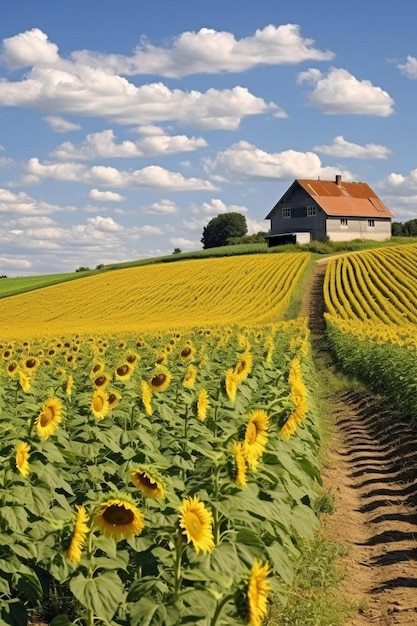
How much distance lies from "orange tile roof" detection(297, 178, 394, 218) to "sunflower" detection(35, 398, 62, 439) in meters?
74.1

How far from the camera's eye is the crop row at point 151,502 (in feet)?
12.5

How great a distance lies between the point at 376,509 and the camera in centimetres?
1000

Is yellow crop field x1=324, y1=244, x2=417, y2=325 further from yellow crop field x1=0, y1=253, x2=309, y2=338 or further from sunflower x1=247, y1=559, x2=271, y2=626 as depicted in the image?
sunflower x1=247, y1=559, x2=271, y2=626

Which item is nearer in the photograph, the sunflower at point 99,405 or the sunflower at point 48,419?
the sunflower at point 48,419

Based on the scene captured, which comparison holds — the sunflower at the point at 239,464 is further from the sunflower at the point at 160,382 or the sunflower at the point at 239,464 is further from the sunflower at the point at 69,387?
the sunflower at the point at 69,387

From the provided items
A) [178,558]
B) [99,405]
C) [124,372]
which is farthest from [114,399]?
[178,558]

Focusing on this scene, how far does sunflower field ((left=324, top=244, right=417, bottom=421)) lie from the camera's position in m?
17.1

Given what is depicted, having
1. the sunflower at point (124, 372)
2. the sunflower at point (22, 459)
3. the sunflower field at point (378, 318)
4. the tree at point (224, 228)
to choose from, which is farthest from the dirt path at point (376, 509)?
the tree at point (224, 228)

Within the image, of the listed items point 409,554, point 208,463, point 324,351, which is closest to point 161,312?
point 324,351

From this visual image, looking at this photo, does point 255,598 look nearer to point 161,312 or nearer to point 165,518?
point 165,518

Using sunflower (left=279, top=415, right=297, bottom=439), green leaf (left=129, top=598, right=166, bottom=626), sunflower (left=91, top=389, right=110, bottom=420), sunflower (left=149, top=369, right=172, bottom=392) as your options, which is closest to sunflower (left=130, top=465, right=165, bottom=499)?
green leaf (left=129, top=598, right=166, bottom=626)

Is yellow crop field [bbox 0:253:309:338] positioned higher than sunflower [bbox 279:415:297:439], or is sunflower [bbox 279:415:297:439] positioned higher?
sunflower [bbox 279:415:297:439]

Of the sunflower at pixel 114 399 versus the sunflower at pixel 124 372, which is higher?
the sunflower at pixel 124 372

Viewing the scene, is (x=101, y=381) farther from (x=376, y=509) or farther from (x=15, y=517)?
(x=376, y=509)
